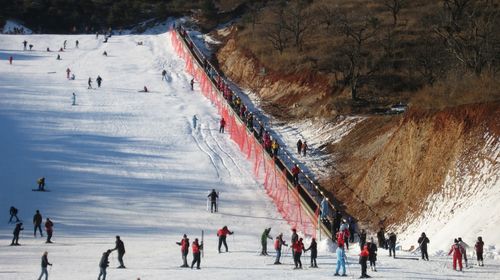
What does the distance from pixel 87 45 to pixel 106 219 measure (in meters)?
47.5

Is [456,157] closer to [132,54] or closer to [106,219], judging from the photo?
[106,219]

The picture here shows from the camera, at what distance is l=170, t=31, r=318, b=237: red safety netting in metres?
31.3

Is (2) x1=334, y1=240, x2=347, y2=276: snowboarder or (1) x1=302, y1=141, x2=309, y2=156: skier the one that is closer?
(2) x1=334, y1=240, x2=347, y2=276: snowboarder

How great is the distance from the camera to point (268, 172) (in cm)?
3716

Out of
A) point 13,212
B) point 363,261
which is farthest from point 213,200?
point 363,261

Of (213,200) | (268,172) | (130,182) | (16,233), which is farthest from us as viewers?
(268,172)

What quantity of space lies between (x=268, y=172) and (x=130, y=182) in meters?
6.93

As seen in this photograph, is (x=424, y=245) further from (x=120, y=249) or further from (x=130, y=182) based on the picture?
(x=130, y=182)

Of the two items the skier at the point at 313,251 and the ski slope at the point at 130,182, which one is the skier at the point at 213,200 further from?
the skier at the point at 313,251

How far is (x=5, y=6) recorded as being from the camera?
101375mm

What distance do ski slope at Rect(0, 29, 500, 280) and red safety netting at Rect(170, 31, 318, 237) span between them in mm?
537

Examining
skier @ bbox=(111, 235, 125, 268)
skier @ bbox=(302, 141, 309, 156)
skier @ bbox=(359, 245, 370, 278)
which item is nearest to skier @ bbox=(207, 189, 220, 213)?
skier @ bbox=(302, 141, 309, 156)

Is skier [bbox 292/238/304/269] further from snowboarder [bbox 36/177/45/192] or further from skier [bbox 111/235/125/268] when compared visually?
snowboarder [bbox 36/177/45/192]

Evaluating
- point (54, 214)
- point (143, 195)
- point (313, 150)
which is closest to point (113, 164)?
point (143, 195)
